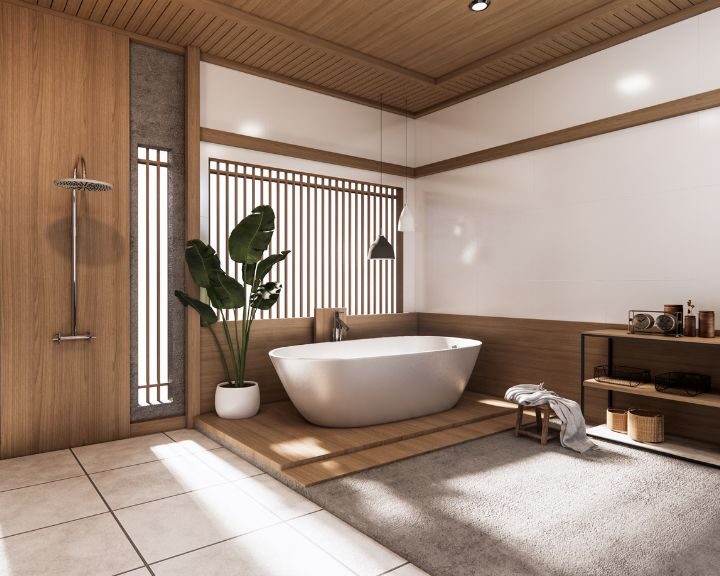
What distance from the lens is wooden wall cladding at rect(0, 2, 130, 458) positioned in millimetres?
3217

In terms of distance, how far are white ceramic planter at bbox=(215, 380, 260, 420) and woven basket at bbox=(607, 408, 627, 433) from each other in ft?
8.20

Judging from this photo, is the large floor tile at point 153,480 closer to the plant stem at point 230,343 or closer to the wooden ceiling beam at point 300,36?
the plant stem at point 230,343

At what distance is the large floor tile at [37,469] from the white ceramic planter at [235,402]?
977 millimetres

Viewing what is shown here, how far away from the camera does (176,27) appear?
3590mm

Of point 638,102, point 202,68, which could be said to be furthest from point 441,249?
point 202,68

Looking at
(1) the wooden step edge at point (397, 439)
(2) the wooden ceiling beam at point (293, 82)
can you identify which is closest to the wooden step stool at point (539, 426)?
(1) the wooden step edge at point (397, 439)

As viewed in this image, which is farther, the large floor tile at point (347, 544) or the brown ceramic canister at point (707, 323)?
the brown ceramic canister at point (707, 323)

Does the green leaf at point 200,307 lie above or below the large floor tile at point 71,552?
above

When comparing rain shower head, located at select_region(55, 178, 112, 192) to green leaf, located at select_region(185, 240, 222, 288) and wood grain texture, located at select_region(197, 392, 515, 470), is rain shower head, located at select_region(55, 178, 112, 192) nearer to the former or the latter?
green leaf, located at select_region(185, 240, 222, 288)

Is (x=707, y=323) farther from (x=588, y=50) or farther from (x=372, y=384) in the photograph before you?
(x=588, y=50)

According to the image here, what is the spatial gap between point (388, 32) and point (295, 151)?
129 centimetres

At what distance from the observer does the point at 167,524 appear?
2297 millimetres

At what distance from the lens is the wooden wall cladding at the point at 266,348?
3963 millimetres

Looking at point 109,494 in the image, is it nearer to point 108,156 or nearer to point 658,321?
point 108,156
